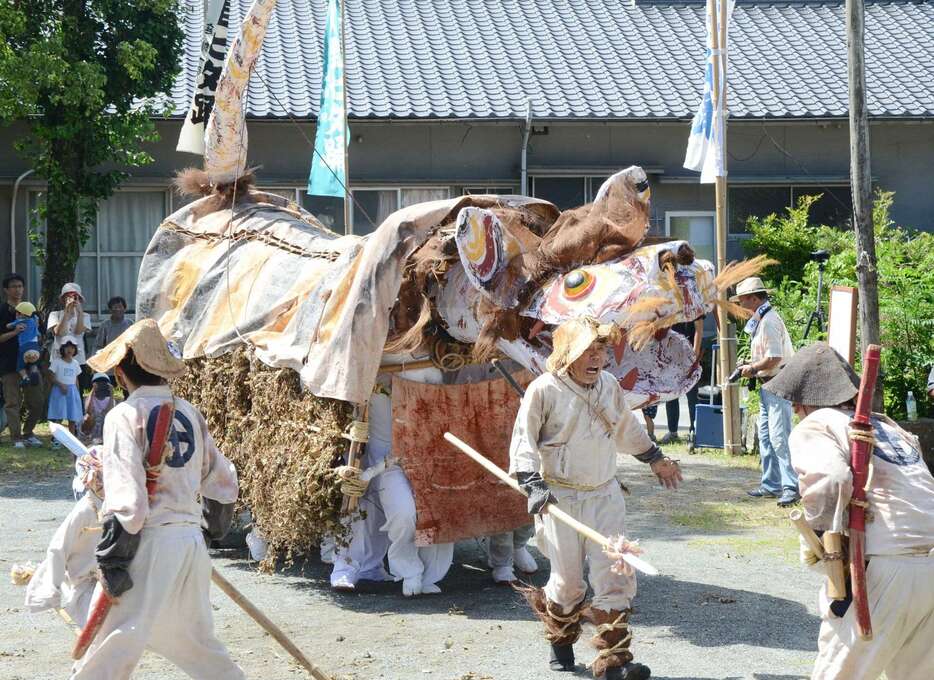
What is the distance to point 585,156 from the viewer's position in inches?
710

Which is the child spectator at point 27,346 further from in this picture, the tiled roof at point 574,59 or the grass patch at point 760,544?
the grass patch at point 760,544

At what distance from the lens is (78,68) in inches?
520

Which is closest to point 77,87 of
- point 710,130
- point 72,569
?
point 710,130

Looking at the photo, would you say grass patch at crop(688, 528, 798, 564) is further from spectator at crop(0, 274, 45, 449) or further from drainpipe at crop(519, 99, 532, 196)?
drainpipe at crop(519, 99, 532, 196)

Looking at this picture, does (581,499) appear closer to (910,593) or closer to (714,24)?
(910,593)

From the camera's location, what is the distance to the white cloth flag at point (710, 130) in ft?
42.5

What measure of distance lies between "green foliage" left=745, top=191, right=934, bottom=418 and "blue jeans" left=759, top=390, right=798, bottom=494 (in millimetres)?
1163

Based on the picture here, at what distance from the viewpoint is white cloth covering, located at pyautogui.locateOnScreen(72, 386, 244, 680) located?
482 cm

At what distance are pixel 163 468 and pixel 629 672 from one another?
7.68 ft

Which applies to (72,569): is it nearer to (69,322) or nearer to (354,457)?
(354,457)

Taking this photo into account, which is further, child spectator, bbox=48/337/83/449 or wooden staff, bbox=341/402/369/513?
child spectator, bbox=48/337/83/449

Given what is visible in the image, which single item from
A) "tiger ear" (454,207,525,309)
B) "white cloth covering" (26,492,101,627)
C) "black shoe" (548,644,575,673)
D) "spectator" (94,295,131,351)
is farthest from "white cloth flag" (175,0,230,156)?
"black shoe" (548,644,575,673)

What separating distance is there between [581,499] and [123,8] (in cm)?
991

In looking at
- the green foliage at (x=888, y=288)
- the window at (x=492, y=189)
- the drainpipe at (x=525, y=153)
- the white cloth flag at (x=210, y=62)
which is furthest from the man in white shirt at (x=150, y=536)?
the window at (x=492, y=189)
